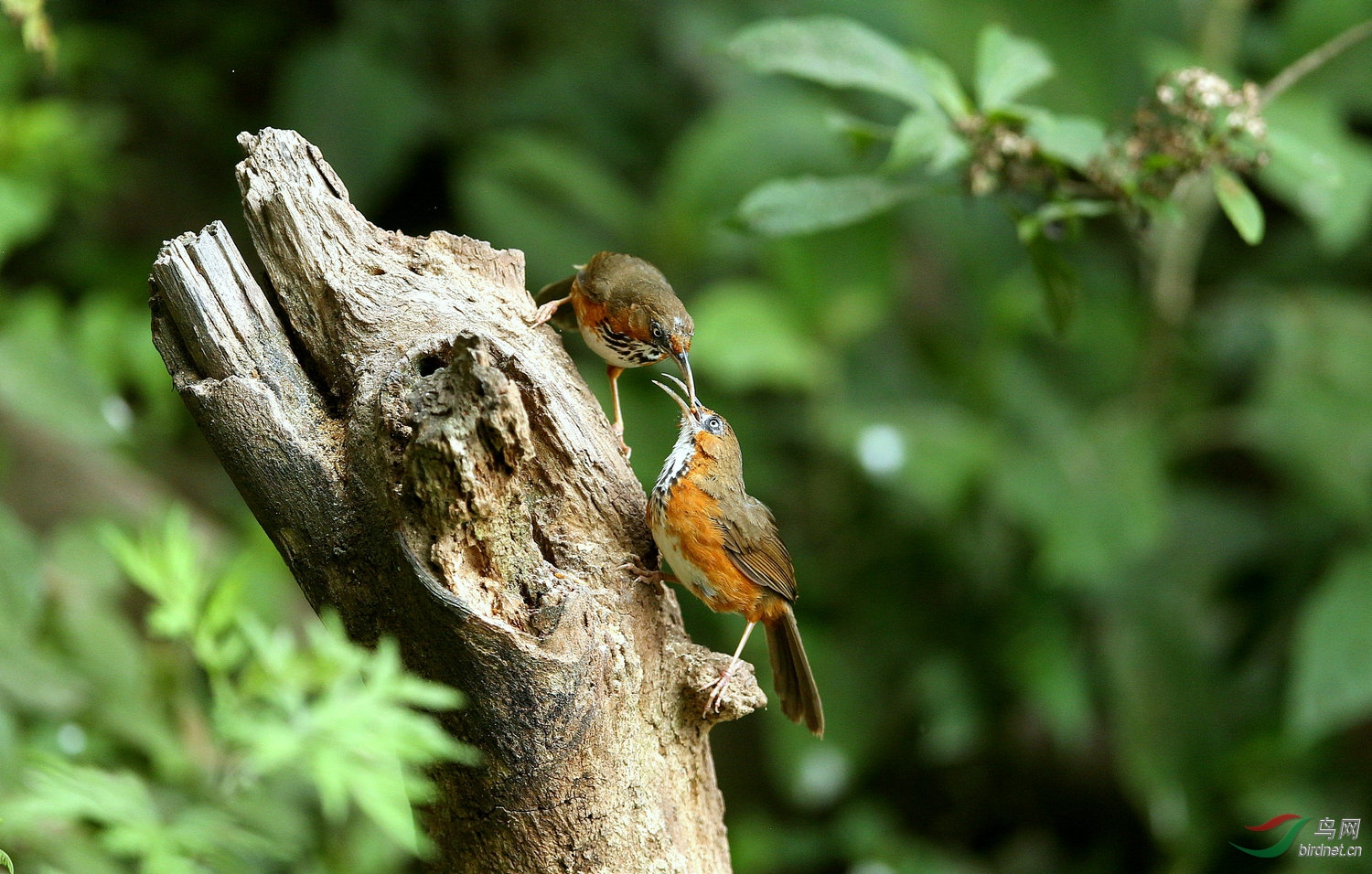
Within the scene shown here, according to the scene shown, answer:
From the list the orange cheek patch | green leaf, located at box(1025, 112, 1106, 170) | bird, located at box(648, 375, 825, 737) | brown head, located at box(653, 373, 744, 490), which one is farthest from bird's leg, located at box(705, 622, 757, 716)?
green leaf, located at box(1025, 112, 1106, 170)

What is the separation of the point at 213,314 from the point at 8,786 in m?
1.51

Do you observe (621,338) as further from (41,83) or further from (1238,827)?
(41,83)

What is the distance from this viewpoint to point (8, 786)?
2.83m

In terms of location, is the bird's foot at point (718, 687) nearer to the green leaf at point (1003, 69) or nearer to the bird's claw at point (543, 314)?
the bird's claw at point (543, 314)

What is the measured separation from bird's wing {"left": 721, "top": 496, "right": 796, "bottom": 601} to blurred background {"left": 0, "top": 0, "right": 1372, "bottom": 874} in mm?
1768

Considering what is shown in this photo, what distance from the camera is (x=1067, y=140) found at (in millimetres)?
2539

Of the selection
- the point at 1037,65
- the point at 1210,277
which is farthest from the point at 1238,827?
the point at 1037,65

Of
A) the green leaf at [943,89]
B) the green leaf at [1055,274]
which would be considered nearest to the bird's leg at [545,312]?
the green leaf at [943,89]

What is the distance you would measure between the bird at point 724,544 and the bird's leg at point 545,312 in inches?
15.0

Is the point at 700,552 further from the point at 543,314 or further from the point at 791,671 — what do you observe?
the point at 543,314

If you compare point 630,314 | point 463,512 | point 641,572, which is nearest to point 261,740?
point 463,512

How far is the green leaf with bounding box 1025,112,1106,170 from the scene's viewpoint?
2.52 meters

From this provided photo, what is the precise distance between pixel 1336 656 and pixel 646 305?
3.19 metres

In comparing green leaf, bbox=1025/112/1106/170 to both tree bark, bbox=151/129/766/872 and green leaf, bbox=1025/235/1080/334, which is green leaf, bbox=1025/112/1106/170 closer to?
green leaf, bbox=1025/235/1080/334
